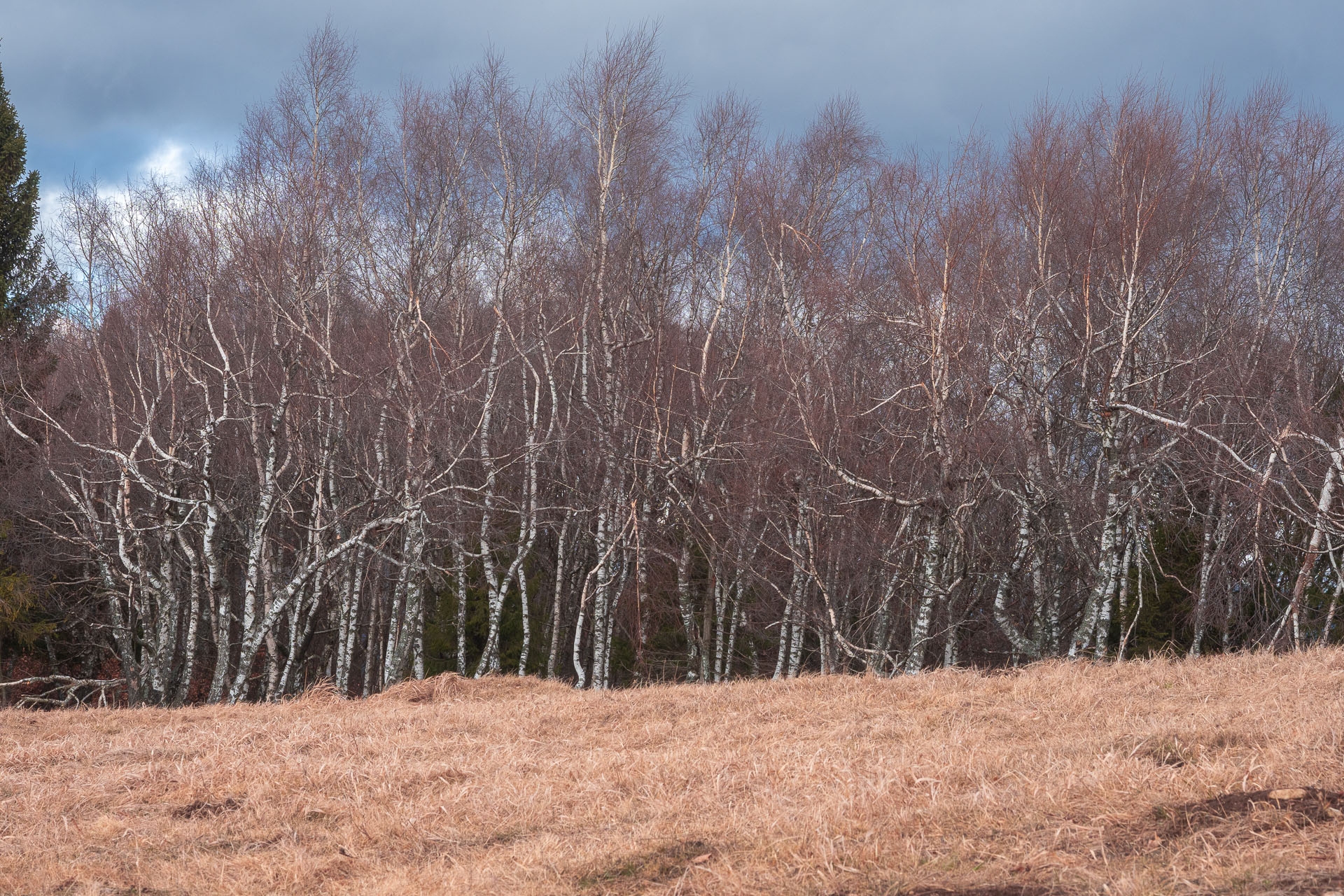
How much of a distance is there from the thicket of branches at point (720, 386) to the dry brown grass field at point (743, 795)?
577 centimetres

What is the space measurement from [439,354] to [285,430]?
2684 millimetres

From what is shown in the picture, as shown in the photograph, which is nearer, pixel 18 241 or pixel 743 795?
pixel 743 795

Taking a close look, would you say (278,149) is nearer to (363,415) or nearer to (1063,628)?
(363,415)

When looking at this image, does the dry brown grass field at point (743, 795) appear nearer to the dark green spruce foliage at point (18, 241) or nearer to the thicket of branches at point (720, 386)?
the thicket of branches at point (720, 386)

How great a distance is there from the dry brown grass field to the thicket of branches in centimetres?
577

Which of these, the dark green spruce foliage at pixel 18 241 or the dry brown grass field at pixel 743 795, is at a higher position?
the dark green spruce foliage at pixel 18 241

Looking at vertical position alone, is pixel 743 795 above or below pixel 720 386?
below

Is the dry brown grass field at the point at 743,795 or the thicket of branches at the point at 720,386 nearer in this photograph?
the dry brown grass field at the point at 743,795

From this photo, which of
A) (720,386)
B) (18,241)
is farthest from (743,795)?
(18,241)

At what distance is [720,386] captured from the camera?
1577cm

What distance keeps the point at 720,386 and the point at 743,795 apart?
10944 mm

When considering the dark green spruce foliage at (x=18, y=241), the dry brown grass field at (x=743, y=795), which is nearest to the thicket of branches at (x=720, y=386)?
the dark green spruce foliage at (x=18, y=241)

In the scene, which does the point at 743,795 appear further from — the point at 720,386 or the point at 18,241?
the point at 18,241

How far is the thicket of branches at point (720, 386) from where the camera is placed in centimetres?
1384
